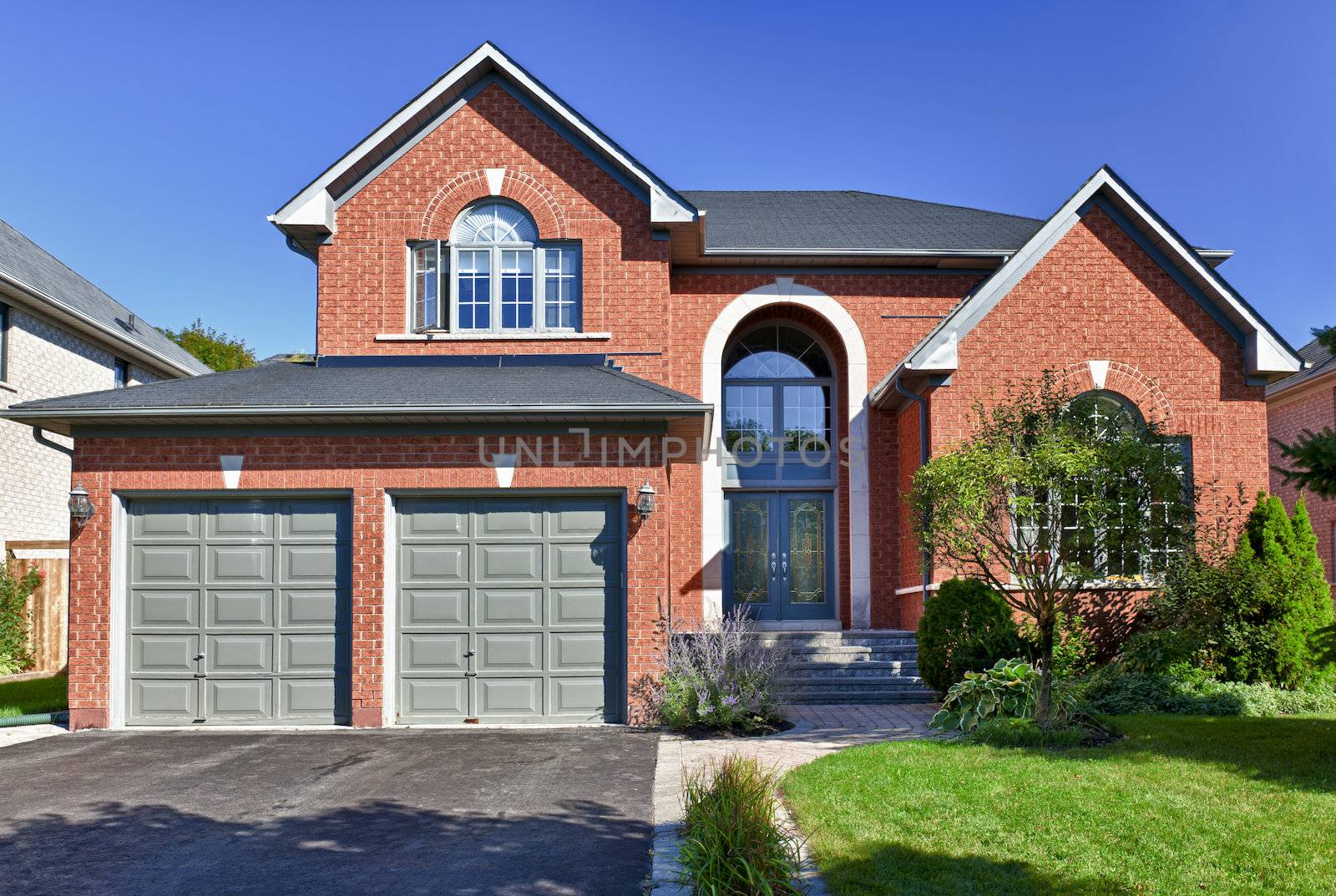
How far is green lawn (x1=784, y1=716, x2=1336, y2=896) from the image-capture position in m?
5.40

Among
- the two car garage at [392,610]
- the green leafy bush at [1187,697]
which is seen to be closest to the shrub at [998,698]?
the green leafy bush at [1187,697]

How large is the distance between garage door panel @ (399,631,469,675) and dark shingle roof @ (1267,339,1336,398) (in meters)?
17.0

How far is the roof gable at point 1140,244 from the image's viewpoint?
14023mm

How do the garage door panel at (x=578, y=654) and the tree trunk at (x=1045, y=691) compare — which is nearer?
the tree trunk at (x=1045, y=691)

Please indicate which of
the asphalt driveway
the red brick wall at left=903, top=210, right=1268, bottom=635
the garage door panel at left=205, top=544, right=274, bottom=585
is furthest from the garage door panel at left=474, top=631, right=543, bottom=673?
the red brick wall at left=903, top=210, right=1268, bottom=635

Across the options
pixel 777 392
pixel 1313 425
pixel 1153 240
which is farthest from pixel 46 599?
pixel 1313 425

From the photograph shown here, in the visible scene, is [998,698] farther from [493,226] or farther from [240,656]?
[493,226]

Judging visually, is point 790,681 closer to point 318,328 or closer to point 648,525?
point 648,525

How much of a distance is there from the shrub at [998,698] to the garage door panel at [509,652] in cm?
438

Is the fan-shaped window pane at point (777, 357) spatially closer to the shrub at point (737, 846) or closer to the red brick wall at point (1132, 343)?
the red brick wall at point (1132, 343)

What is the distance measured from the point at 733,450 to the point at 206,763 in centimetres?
967

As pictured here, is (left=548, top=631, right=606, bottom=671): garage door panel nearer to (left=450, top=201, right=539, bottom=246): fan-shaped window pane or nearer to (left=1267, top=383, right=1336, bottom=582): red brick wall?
(left=450, top=201, right=539, bottom=246): fan-shaped window pane

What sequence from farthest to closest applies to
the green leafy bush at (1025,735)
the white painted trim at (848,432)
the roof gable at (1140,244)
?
the white painted trim at (848,432) < the roof gable at (1140,244) < the green leafy bush at (1025,735)

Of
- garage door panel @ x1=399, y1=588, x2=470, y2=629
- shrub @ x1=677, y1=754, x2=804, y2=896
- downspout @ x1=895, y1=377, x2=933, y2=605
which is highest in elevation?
downspout @ x1=895, y1=377, x2=933, y2=605
